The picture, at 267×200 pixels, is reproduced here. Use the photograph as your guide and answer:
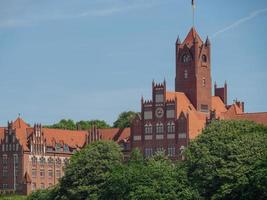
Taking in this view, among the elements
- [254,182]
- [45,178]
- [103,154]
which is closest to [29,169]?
[45,178]

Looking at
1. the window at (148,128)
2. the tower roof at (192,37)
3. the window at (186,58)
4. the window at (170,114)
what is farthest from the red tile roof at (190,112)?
the tower roof at (192,37)

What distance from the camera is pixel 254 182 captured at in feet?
314

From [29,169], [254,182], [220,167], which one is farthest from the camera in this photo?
[29,169]

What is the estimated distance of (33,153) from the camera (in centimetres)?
17225

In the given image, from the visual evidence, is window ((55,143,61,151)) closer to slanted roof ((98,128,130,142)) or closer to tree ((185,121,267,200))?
slanted roof ((98,128,130,142))

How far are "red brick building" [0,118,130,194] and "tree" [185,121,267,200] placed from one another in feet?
Result: 193

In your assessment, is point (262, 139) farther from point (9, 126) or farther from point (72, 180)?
point (9, 126)

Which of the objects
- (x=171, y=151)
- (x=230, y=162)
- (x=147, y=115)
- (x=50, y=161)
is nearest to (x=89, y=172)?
(x=230, y=162)

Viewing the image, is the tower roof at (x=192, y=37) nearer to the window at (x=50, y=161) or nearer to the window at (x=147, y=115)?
the window at (x=147, y=115)

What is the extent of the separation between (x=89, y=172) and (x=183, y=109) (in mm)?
41552

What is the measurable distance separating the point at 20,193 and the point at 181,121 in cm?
3012

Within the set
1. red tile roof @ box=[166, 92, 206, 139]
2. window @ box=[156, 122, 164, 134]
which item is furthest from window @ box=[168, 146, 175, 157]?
red tile roof @ box=[166, 92, 206, 139]

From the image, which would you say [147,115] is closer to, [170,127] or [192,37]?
[170,127]

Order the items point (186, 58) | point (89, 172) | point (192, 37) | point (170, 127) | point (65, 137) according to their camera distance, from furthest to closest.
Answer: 1. point (65, 137)
2. point (186, 58)
3. point (192, 37)
4. point (170, 127)
5. point (89, 172)
